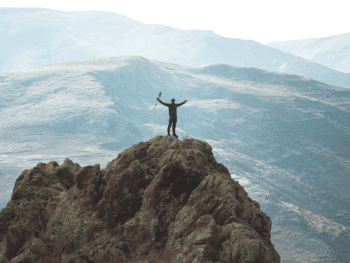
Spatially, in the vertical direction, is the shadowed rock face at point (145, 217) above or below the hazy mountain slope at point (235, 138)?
above

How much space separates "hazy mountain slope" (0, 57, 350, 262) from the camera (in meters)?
103

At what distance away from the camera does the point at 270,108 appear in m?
199

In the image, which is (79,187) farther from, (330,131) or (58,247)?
(330,131)

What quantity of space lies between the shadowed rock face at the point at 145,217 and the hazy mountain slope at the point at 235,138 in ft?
266

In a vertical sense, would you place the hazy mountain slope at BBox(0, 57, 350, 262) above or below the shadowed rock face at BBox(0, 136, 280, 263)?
below

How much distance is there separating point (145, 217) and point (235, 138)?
17862cm

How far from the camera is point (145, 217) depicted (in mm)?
11234

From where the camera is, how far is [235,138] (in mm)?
185000

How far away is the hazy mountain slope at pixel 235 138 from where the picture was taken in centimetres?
10331

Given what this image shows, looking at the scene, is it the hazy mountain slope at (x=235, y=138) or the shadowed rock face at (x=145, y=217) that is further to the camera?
the hazy mountain slope at (x=235, y=138)

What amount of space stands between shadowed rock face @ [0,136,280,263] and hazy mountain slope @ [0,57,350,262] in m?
81.0

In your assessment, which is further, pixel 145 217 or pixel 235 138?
pixel 235 138

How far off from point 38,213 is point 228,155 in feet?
472

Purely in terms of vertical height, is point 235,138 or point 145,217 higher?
point 145,217
